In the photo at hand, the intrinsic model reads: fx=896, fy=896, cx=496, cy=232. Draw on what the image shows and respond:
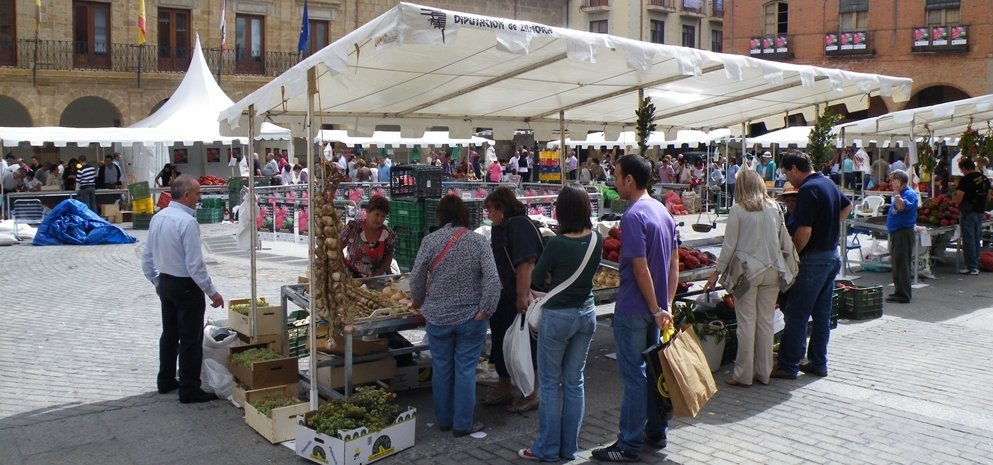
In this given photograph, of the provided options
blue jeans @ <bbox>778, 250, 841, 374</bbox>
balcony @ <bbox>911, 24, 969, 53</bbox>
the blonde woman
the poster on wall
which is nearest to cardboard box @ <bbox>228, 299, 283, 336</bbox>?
the blonde woman

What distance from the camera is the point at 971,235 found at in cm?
1246

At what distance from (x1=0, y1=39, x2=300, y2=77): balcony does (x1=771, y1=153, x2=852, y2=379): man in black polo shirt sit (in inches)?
1193

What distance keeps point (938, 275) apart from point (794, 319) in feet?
22.1

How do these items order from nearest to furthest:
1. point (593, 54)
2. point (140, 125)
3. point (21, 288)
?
point (593, 54), point (21, 288), point (140, 125)

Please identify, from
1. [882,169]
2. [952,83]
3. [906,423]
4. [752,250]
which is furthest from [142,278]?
[952,83]

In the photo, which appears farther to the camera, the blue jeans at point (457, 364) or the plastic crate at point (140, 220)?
the plastic crate at point (140, 220)

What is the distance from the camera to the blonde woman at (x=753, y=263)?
649cm

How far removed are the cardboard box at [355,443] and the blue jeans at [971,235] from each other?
9.86 metres

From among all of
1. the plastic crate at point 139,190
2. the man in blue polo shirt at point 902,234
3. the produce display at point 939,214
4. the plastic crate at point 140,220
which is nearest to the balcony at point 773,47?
the plastic crate at point 139,190

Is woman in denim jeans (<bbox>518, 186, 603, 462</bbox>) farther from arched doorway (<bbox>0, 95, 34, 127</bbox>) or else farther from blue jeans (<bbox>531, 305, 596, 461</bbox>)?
arched doorway (<bbox>0, 95, 34, 127</bbox>)

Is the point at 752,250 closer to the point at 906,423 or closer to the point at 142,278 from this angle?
the point at 906,423

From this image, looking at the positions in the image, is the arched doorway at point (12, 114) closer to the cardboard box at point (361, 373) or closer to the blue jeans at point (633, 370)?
the cardboard box at point (361, 373)

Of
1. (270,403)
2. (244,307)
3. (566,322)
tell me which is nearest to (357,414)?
(270,403)

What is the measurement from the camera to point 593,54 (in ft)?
20.9
